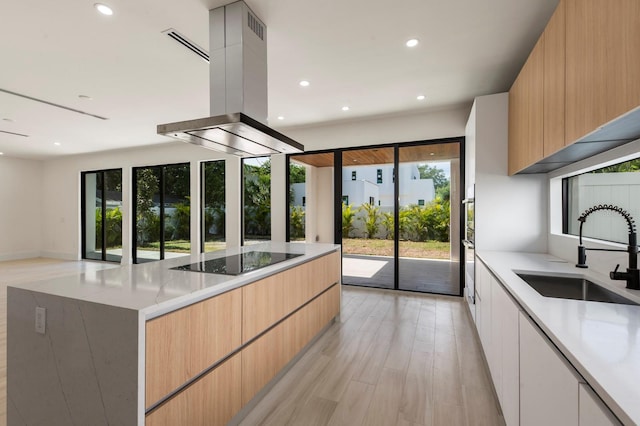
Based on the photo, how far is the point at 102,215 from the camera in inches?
305

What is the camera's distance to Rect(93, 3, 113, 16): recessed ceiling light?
2.23 metres

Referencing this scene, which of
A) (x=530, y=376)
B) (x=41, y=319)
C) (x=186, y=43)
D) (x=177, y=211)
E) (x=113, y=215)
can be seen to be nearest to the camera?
(x=530, y=376)

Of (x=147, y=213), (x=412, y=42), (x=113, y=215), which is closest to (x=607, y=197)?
(x=412, y=42)

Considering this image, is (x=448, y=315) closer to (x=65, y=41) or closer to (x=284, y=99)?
(x=284, y=99)

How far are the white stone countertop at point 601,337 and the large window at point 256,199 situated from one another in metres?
4.63

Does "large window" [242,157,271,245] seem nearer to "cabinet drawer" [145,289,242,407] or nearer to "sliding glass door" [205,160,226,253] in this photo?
"sliding glass door" [205,160,226,253]

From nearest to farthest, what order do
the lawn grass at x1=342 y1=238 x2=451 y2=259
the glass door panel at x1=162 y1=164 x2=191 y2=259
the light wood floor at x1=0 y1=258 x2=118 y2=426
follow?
the lawn grass at x1=342 y1=238 x2=451 y2=259 < the light wood floor at x1=0 y1=258 x2=118 y2=426 < the glass door panel at x1=162 y1=164 x2=191 y2=259

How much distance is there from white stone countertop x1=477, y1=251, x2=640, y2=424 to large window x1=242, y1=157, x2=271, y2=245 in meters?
4.63

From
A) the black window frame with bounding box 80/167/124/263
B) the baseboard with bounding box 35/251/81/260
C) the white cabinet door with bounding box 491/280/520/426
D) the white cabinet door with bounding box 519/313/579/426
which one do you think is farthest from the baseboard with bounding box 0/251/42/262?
the white cabinet door with bounding box 519/313/579/426

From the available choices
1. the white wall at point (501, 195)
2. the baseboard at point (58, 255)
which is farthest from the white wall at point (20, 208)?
the white wall at point (501, 195)

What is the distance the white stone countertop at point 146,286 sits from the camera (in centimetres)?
131

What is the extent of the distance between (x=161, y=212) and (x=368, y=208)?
190 inches

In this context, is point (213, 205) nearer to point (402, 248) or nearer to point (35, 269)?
point (402, 248)

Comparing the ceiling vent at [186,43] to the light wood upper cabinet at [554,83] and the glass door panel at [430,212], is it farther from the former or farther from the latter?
the glass door panel at [430,212]
